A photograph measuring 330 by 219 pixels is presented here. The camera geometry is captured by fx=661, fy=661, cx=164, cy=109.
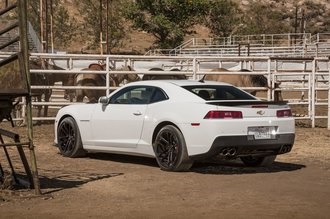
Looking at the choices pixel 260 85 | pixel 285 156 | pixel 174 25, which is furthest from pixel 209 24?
pixel 285 156

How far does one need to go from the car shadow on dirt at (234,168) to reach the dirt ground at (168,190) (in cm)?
2

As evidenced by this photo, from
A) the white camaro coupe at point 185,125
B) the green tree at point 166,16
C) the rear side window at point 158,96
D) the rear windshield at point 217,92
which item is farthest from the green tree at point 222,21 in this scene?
the rear side window at point 158,96

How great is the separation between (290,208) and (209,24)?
7040cm

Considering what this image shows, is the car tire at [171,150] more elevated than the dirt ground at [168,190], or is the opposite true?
the car tire at [171,150]

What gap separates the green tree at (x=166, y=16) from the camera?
66.2 meters

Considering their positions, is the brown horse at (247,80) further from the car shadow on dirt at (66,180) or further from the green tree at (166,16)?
the green tree at (166,16)

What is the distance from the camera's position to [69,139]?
1205 centimetres

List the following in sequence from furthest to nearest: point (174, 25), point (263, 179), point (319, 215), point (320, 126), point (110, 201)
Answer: point (174, 25), point (320, 126), point (263, 179), point (110, 201), point (319, 215)

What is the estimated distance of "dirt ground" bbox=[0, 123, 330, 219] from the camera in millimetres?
7340

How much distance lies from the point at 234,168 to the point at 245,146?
116 cm

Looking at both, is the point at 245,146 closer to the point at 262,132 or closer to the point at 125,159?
the point at 262,132

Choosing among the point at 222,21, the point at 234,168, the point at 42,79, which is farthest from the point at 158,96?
the point at 222,21

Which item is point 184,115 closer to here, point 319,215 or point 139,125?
point 139,125

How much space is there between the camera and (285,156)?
12609mm
